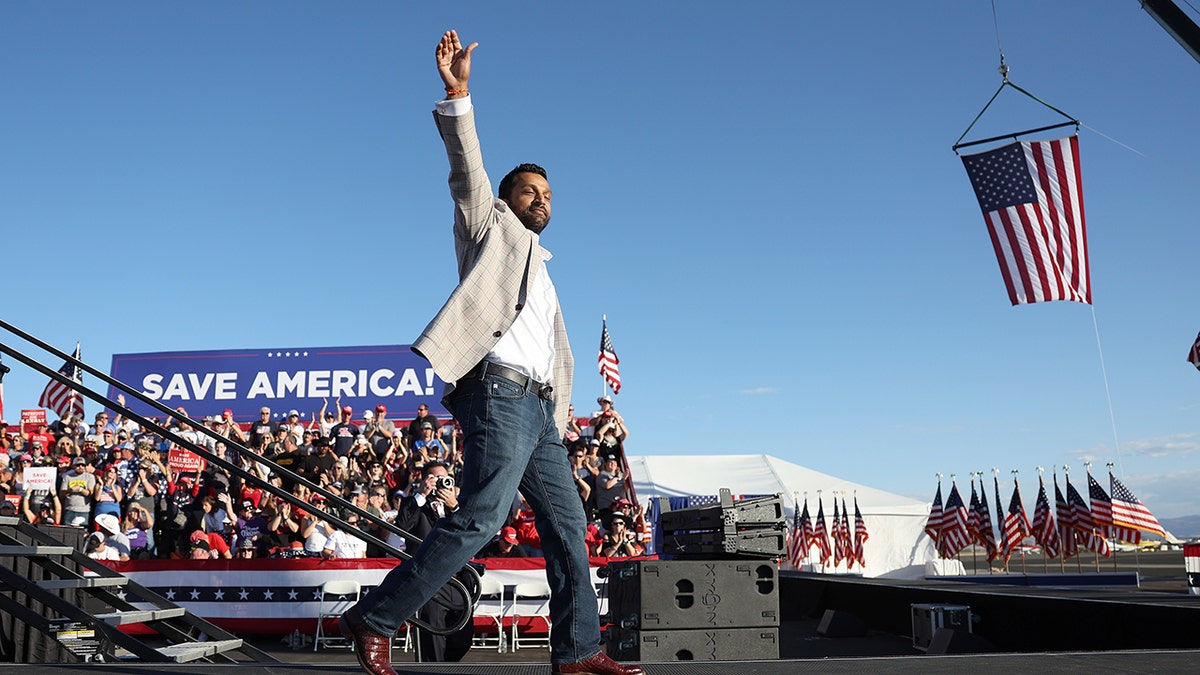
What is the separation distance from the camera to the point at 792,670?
3064mm

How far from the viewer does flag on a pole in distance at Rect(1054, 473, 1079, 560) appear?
65.7 ft

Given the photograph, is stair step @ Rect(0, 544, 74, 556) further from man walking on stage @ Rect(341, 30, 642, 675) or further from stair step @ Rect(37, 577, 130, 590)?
man walking on stage @ Rect(341, 30, 642, 675)

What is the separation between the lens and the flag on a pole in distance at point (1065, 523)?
20.0 meters

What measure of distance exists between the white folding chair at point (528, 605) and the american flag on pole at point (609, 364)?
932 centimetres

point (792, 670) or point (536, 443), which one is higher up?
point (536, 443)

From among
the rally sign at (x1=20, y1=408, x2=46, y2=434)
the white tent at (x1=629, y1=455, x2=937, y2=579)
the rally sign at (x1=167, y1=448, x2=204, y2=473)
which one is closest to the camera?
the rally sign at (x1=167, y1=448, x2=204, y2=473)

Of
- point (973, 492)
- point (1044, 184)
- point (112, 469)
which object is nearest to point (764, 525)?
point (1044, 184)

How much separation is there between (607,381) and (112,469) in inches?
391

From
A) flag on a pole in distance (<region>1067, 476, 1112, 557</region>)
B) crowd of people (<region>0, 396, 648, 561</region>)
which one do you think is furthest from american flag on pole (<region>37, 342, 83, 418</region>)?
flag on a pole in distance (<region>1067, 476, 1112, 557</region>)

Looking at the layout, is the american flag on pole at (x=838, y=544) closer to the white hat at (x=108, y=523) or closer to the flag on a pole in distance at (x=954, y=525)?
the flag on a pole in distance at (x=954, y=525)

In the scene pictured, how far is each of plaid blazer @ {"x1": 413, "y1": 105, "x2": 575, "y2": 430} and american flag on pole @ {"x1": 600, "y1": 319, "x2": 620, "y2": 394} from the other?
16.7 meters

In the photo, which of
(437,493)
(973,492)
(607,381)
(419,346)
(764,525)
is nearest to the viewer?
(419,346)

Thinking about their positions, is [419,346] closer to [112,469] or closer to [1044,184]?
[1044,184]

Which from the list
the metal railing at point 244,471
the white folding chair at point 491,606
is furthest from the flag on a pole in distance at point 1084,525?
the metal railing at point 244,471
